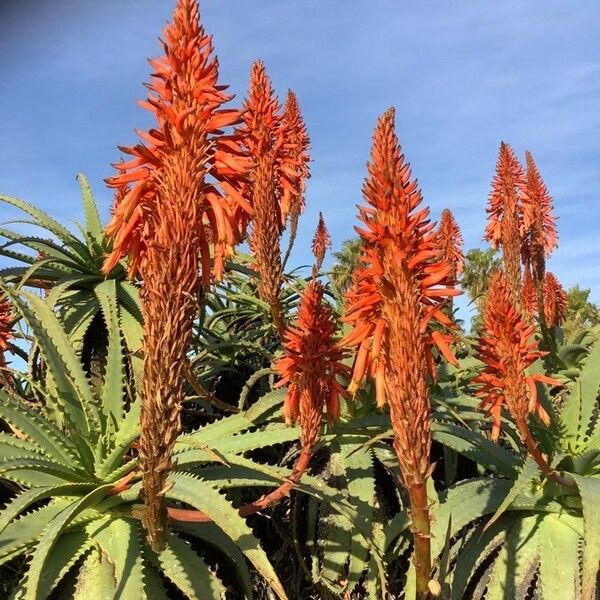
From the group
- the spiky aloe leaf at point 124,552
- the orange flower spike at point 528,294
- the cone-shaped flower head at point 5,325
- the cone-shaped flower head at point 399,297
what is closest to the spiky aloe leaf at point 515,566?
the cone-shaped flower head at point 399,297

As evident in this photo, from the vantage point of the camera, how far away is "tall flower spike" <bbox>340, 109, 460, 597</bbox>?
5.27 ft

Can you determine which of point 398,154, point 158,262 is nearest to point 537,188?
point 398,154

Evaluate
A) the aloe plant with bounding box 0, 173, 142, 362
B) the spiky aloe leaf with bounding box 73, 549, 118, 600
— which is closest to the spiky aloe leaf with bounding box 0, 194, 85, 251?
the aloe plant with bounding box 0, 173, 142, 362

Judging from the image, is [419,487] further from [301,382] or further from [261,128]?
[261,128]

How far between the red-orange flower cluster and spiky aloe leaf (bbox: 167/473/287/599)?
0.66m

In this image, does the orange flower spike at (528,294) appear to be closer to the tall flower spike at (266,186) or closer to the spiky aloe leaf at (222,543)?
the tall flower spike at (266,186)

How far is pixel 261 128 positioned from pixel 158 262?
6.67 ft

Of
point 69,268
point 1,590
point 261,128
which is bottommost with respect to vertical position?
point 1,590

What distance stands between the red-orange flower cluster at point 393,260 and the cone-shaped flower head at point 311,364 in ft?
0.97

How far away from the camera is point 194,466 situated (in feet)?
8.98

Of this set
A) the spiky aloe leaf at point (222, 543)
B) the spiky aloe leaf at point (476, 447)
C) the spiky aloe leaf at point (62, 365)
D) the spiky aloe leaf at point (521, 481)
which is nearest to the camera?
the spiky aloe leaf at point (521, 481)

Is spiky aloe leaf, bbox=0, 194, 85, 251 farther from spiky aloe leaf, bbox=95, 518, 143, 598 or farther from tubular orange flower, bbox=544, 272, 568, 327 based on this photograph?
tubular orange flower, bbox=544, 272, 568, 327

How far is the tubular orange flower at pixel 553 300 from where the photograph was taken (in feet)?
17.3

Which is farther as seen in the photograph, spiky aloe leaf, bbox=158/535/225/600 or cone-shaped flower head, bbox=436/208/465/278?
cone-shaped flower head, bbox=436/208/465/278
